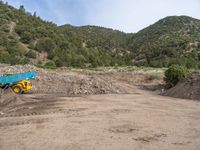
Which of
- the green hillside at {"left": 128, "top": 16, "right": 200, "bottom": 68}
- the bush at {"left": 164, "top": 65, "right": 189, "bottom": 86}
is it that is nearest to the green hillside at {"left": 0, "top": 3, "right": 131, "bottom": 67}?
the green hillside at {"left": 128, "top": 16, "right": 200, "bottom": 68}

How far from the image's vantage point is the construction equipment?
18984 mm

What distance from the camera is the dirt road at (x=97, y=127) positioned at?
9.28 m

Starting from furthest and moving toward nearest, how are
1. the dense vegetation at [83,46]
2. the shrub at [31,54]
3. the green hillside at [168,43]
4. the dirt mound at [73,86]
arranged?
the green hillside at [168,43], the dense vegetation at [83,46], the shrub at [31,54], the dirt mound at [73,86]

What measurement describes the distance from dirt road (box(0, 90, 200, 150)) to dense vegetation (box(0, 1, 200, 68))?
29081 millimetres

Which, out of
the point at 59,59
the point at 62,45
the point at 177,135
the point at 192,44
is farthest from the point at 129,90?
the point at 192,44

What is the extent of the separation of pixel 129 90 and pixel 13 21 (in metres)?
40.0

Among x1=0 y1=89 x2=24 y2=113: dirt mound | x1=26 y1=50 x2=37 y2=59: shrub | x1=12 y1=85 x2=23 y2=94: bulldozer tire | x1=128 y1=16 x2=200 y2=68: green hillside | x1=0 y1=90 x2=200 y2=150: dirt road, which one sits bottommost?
x1=0 y1=90 x2=200 y2=150: dirt road

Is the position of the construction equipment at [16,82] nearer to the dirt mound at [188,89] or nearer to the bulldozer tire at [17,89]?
the bulldozer tire at [17,89]

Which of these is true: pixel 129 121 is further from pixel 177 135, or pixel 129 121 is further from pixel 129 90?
pixel 129 90

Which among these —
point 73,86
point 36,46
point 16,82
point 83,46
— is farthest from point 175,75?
point 83,46

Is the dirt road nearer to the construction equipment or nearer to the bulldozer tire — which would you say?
the construction equipment

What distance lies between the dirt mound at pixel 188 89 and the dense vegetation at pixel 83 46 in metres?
24.9

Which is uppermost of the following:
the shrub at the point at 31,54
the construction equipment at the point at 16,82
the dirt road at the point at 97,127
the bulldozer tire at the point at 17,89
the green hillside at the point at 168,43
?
the green hillside at the point at 168,43

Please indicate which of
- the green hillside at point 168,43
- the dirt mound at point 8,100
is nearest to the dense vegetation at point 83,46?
the green hillside at point 168,43
